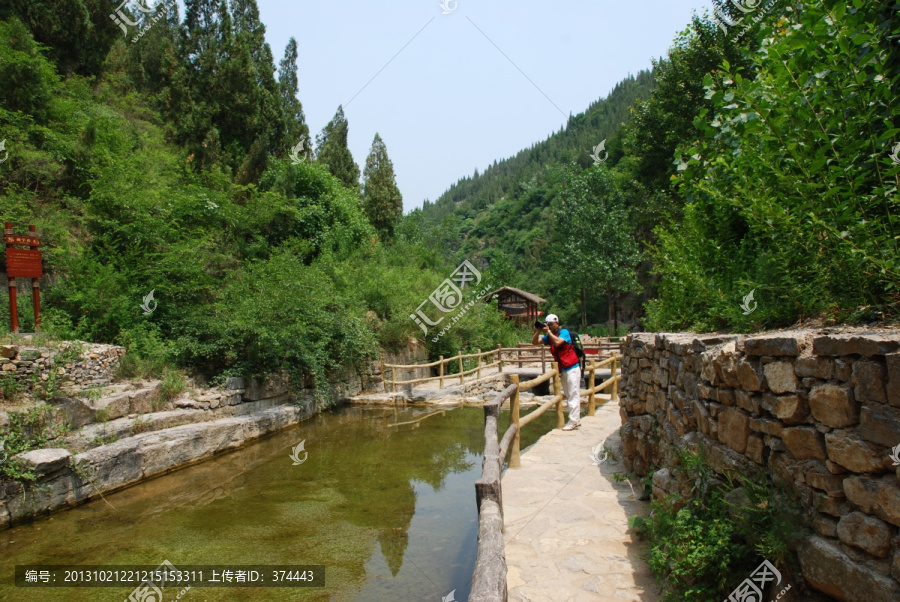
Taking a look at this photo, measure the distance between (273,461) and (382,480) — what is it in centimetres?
208

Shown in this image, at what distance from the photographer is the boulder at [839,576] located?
5.77 feet

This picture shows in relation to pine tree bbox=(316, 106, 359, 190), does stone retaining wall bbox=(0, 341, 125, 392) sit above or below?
below

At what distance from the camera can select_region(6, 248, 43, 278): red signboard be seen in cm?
722

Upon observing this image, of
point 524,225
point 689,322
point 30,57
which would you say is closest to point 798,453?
point 689,322

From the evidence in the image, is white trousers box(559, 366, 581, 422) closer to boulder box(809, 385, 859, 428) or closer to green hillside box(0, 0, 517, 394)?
boulder box(809, 385, 859, 428)

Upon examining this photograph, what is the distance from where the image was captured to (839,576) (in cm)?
192

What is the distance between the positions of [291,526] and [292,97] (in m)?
25.9

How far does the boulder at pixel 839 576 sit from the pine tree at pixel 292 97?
72.3ft

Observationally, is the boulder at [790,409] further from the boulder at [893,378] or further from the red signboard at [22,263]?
the red signboard at [22,263]

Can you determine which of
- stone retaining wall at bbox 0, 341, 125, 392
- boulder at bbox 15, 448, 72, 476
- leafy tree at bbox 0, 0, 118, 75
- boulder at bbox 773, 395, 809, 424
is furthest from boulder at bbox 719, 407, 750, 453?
leafy tree at bbox 0, 0, 118, 75

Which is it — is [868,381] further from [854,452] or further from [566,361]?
[566,361]

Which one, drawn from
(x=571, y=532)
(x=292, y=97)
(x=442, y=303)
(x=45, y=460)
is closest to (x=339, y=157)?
(x=292, y=97)

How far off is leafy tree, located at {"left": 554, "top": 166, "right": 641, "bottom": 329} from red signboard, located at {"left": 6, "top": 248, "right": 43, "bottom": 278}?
2643 centimetres

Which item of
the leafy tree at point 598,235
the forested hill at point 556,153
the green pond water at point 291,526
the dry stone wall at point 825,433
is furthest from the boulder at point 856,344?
the forested hill at point 556,153
